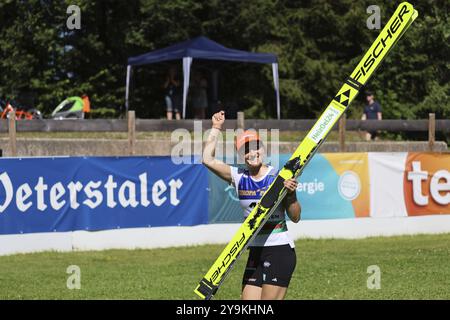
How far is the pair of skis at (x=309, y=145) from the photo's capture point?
704 cm

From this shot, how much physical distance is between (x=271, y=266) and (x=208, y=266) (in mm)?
6330

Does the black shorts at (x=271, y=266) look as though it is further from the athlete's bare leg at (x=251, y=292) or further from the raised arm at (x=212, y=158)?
the raised arm at (x=212, y=158)

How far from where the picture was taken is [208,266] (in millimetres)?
13422

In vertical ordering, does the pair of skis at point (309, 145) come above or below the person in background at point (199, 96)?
below

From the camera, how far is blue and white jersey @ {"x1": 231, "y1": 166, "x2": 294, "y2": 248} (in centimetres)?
722

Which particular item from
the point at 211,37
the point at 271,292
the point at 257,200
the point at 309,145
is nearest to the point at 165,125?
the point at 257,200

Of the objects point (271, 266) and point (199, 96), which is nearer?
point (271, 266)

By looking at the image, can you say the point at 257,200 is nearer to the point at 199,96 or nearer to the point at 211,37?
the point at 199,96

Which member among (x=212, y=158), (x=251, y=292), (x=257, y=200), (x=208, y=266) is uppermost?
(x=212, y=158)

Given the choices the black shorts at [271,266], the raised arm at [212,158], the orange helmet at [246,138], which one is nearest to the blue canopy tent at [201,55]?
the raised arm at [212,158]

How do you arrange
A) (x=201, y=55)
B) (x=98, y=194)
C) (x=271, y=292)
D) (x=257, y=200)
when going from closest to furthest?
(x=271, y=292), (x=257, y=200), (x=98, y=194), (x=201, y=55)

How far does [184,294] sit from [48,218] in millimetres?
4459

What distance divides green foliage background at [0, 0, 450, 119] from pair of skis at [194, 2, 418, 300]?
→ 21013 mm

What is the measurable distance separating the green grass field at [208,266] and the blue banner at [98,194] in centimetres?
58
